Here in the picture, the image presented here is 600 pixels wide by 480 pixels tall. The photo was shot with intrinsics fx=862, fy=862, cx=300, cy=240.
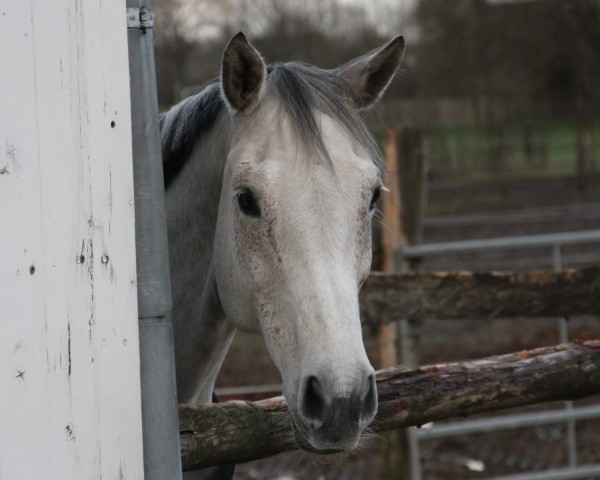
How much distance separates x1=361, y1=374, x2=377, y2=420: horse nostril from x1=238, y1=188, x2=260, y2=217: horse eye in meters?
0.54

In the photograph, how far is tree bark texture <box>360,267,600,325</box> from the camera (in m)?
4.00

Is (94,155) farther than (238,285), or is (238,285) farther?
(238,285)

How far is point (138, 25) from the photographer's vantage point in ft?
5.87

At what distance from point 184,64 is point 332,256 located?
11700 mm

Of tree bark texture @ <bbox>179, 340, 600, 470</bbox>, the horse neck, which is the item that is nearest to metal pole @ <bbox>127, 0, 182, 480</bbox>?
tree bark texture @ <bbox>179, 340, 600, 470</bbox>

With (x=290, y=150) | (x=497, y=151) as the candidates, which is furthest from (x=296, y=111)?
(x=497, y=151)

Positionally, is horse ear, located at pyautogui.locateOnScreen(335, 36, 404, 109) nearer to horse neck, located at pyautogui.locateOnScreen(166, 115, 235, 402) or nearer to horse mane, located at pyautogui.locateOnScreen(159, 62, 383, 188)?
horse mane, located at pyautogui.locateOnScreen(159, 62, 383, 188)

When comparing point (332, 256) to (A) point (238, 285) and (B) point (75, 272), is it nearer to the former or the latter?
(A) point (238, 285)

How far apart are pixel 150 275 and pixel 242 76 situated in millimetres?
724

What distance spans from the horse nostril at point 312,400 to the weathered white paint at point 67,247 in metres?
0.38

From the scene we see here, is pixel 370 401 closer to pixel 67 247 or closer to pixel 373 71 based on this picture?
pixel 67 247

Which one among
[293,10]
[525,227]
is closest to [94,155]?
[525,227]

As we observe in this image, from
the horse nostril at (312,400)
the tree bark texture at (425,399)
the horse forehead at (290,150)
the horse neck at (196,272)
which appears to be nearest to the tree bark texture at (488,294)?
the tree bark texture at (425,399)

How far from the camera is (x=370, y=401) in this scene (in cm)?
189
